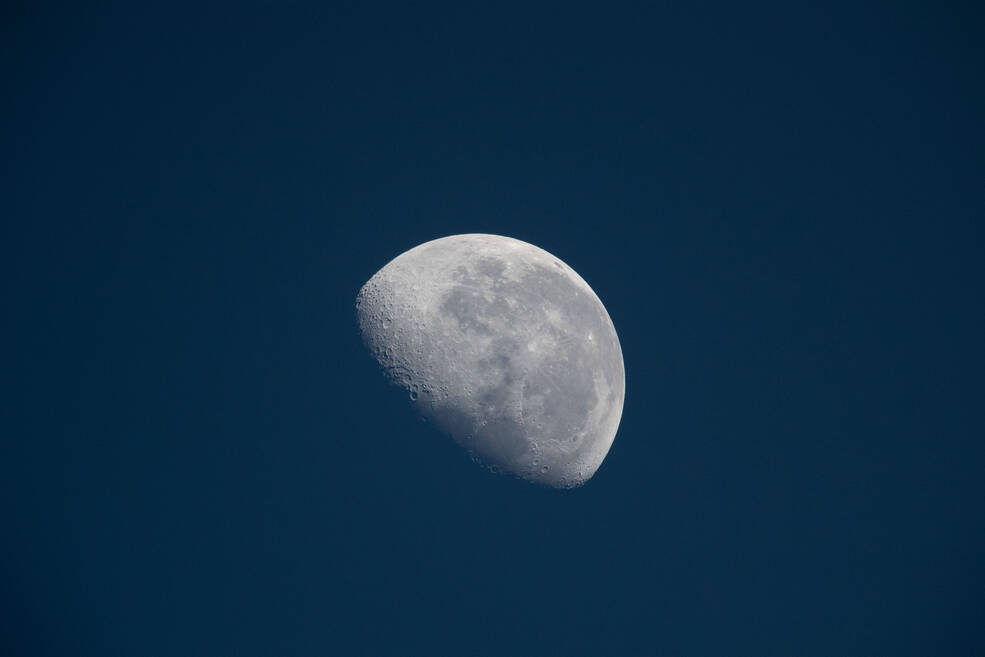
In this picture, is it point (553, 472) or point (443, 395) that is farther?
point (553, 472)

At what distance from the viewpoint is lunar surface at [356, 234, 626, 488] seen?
899cm

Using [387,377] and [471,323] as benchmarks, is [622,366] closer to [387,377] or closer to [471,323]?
[471,323]

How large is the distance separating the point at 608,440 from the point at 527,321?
2622 millimetres

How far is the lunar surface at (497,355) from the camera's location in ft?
29.5

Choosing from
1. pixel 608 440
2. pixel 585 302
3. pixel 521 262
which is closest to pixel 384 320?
pixel 521 262

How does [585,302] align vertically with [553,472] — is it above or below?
above

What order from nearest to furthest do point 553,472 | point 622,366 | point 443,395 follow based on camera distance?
point 443,395 < point 553,472 < point 622,366

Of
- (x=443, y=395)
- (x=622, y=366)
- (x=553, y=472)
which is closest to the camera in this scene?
(x=443, y=395)

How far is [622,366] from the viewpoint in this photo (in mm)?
11078

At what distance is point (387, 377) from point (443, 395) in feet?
2.76

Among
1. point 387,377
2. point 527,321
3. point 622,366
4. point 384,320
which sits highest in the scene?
point 622,366

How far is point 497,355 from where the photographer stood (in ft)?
29.6

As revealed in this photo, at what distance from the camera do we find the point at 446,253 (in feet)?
33.6

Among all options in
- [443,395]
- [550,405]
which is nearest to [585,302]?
[550,405]
